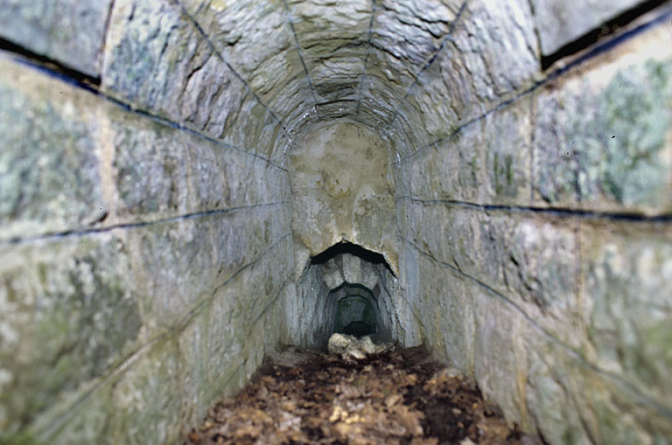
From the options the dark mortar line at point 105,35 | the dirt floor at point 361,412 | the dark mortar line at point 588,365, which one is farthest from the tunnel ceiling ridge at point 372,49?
the dirt floor at point 361,412

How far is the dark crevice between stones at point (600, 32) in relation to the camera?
1085mm

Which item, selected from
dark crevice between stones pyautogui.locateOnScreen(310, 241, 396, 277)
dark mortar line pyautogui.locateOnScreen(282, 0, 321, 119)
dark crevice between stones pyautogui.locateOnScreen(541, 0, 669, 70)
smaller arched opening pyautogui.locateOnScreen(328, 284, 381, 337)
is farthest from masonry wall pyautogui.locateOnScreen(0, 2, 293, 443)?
smaller arched opening pyautogui.locateOnScreen(328, 284, 381, 337)

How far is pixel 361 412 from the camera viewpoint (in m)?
2.70

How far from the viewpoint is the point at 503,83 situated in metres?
1.92

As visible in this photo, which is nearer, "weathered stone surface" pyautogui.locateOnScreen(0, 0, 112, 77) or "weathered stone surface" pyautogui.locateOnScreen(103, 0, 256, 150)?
"weathered stone surface" pyautogui.locateOnScreen(0, 0, 112, 77)

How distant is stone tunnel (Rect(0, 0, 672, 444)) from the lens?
1106 millimetres

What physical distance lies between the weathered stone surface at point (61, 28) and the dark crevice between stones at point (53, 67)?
1 cm

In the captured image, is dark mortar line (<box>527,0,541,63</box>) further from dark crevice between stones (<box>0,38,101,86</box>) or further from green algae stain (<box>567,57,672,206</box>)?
dark crevice between stones (<box>0,38,101,86</box>)

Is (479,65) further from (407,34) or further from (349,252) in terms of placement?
(349,252)

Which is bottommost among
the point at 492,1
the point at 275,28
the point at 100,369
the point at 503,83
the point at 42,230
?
the point at 100,369

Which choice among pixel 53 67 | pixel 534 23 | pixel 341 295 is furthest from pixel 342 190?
pixel 53 67

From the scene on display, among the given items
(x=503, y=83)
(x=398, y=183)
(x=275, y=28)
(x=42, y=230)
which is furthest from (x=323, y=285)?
(x=42, y=230)

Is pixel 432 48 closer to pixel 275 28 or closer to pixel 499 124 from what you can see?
pixel 499 124

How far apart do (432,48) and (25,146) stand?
214 centimetres
